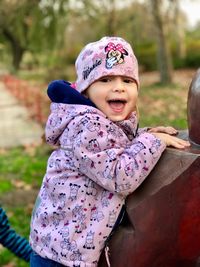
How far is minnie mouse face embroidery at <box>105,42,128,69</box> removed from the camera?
6.48 feet

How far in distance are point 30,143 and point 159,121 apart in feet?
8.25

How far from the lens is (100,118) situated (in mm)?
1935

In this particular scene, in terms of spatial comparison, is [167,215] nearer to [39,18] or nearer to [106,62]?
[106,62]

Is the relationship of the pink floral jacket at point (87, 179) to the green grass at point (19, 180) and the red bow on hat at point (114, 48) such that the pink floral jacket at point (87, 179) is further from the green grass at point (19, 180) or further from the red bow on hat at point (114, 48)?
the green grass at point (19, 180)

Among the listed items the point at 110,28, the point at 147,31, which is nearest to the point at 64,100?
the point at 110,28

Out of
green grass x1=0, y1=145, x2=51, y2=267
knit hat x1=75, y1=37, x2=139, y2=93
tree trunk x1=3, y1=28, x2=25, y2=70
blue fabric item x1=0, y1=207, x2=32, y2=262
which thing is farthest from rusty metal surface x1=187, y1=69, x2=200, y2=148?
tree trunk x1=3, y1=28, x2=25, y2=70

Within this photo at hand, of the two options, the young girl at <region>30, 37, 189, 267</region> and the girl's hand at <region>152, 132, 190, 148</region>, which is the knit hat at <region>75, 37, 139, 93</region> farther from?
the girl's hand at <region>152, 132, 190, 148</region>

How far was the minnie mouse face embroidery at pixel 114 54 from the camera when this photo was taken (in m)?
1.98

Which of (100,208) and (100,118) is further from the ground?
(100,118)

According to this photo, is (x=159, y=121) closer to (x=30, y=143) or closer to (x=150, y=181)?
(x=30, y=143)

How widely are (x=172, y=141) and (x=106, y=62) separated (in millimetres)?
392

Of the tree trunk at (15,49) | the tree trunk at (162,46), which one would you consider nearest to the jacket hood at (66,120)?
the tree trunk at (162,46)

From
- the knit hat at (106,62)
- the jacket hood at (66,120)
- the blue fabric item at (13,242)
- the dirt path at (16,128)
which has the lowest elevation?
the dirt path at (16,128)

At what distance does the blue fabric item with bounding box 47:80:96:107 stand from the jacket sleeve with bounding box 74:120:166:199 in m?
0.13
